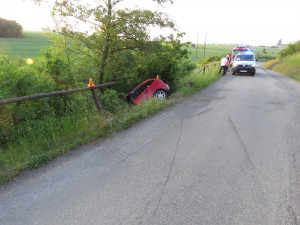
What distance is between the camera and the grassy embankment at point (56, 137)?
343cm

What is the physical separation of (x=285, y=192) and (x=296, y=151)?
61.7 inches

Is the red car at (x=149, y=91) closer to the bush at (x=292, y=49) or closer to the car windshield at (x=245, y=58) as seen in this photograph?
the car windshield at (x=245, y=58)

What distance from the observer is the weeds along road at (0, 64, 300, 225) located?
2.34 m

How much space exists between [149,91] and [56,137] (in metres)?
4.80

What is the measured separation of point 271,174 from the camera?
10.2ft

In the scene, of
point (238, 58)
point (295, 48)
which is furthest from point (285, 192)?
point (295, 48)

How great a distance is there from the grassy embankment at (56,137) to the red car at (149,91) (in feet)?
7.29

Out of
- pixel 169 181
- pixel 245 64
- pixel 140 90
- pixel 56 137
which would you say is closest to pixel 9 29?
pixel 245 64

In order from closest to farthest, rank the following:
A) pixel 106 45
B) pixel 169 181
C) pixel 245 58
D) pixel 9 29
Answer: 1. pixel 169 181
2. pixel 106 45
3. pixel 245 58
4. pixel 9 29

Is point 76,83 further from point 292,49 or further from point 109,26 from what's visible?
point 292,49

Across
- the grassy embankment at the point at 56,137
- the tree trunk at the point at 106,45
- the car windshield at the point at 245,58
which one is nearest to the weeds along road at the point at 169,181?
the grassy embankment at the point at 56,137

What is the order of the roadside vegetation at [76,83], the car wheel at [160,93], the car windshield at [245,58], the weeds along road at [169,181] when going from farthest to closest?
1. the car windshield at [245,58]
2. the car wheel at [160,93]
3. the roadside vegetation at [76,83]
4. the weeds along road at [169,181]

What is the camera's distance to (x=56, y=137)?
438 cm

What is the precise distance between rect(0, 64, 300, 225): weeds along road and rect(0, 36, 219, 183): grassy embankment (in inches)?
9.0
